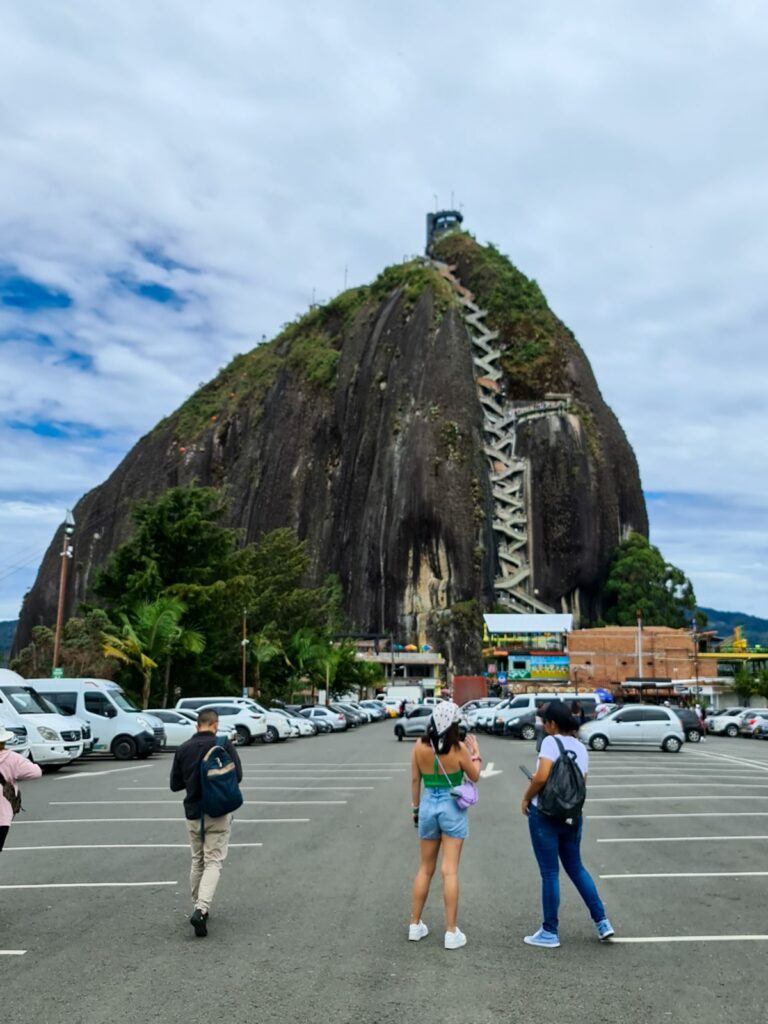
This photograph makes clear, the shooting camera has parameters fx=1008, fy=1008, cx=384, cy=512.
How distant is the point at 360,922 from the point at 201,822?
4.52ft

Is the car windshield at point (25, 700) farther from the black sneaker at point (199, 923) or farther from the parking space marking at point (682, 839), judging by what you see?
the black sneaker at point (199, 923)

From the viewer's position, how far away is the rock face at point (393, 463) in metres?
92.7

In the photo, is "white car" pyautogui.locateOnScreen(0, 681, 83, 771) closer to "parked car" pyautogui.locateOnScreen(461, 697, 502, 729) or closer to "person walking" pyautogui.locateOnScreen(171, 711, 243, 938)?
"person walking" pyautogui.locateOnScreen(171, 711, 243, 938)

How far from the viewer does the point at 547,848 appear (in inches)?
263

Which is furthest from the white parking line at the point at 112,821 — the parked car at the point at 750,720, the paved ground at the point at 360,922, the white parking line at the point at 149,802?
the parked car at the point at 750,720

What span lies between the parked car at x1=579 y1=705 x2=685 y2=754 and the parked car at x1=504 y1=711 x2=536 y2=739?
6.14 m

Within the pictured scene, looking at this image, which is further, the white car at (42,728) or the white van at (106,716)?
the white van at (106,716)

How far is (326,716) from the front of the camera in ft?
145

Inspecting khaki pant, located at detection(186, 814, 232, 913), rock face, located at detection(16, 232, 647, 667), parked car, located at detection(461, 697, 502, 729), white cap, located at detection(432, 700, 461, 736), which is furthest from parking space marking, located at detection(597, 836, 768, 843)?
rock face, located at detection(16, 232, 647, 667)

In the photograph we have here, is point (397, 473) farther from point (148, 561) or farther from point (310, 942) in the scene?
point (310, 942)

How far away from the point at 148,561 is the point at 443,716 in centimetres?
3541

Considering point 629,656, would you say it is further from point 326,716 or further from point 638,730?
point 638,730

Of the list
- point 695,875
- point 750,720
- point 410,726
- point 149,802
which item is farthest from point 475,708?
point 695,875

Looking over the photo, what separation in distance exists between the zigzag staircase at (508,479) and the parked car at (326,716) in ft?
169
